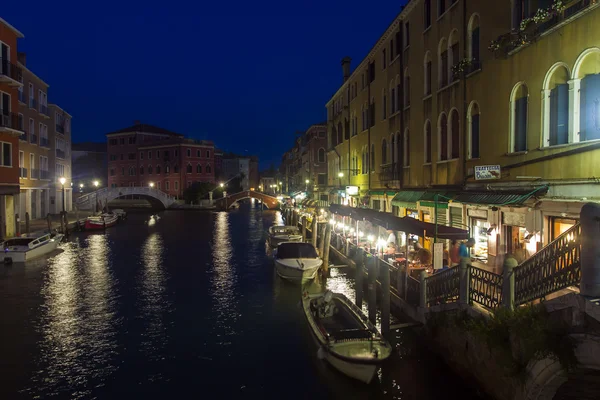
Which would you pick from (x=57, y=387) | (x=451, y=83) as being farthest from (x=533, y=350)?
(x=451, y=83)

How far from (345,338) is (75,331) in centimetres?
893

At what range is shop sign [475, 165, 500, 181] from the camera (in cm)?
1355

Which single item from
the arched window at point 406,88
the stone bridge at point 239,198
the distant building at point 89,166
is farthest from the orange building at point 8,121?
the distant building at point 89,166

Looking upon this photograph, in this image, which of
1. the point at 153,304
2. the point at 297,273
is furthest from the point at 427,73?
the point at 153,304

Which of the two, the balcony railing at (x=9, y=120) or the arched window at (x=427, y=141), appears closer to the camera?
the arched window at (x=427, y=141)

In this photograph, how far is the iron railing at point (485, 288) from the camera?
9203 millimetres

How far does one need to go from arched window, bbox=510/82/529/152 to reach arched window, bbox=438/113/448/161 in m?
4.77

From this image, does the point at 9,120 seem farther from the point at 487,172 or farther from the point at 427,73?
the point at 487,172

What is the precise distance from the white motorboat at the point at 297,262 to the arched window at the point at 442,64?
9302 millimetres

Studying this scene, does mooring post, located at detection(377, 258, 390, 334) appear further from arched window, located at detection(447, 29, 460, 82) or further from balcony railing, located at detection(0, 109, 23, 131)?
balcony railing, located at detection(0, 109, 23, 131)

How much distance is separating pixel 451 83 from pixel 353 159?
17.8 m

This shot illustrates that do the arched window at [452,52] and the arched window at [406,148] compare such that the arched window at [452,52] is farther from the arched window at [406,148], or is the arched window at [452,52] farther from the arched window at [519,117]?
the arched window at [406,148]

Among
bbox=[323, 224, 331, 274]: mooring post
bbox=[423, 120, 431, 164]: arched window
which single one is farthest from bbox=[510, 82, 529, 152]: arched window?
bbox=[323, 224, 331, 274]: mooring post

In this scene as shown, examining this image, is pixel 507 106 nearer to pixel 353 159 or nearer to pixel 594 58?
pixel 594 58
